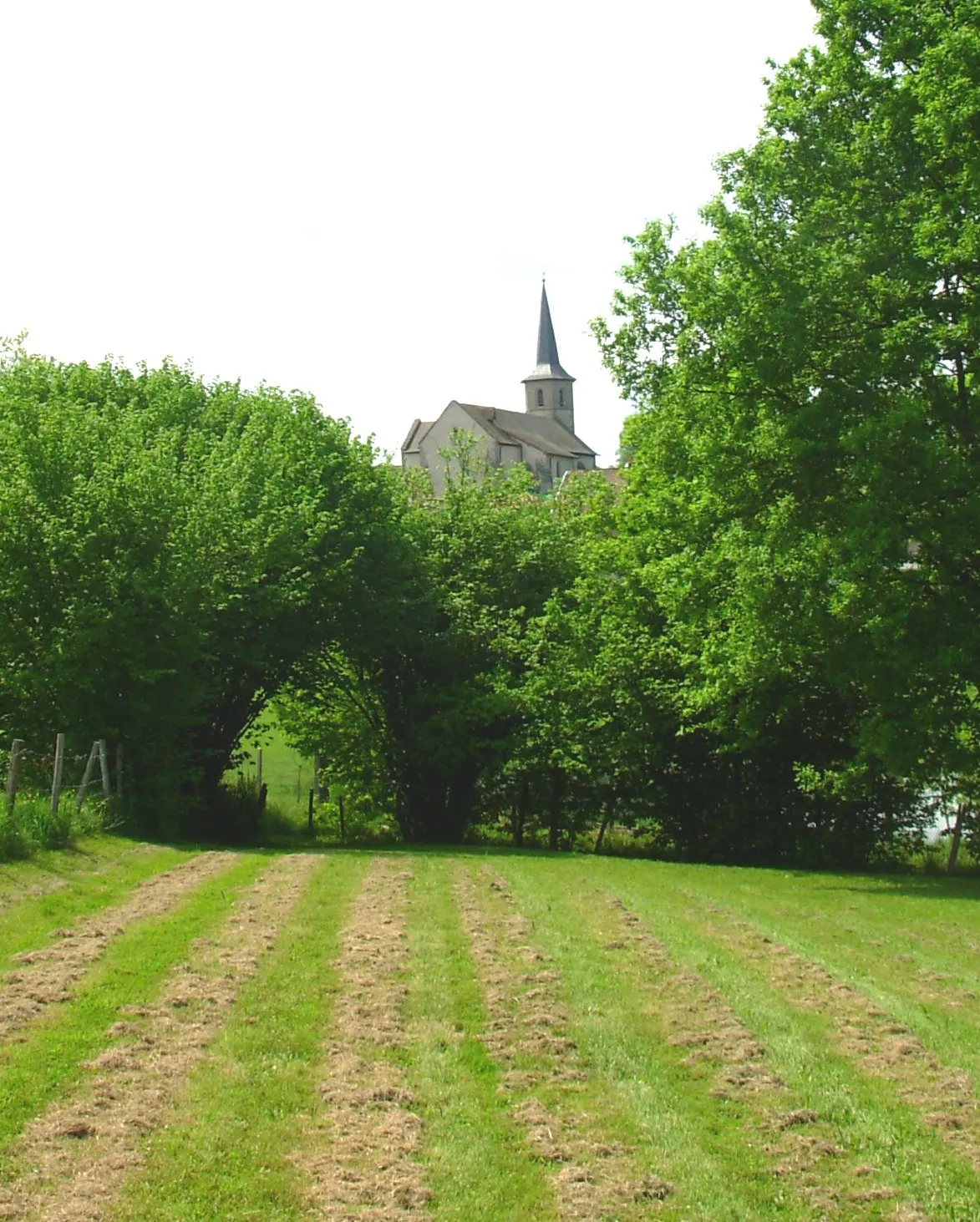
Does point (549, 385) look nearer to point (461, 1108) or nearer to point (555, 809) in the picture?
point (555, 809)

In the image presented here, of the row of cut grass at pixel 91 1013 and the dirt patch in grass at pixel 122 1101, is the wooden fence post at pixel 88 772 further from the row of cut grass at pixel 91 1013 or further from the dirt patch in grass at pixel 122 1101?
the dirt patch in grass at pixel 122 1101

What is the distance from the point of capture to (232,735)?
31.3 m

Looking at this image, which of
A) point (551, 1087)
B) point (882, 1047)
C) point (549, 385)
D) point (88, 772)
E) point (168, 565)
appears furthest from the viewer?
point (549, 385)

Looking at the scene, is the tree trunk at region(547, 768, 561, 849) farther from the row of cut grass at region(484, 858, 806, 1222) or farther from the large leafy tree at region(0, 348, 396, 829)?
the row of cut grass at region(484, 858, 806, 1222)

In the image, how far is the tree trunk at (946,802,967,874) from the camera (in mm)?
26703

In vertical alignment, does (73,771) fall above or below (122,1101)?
above

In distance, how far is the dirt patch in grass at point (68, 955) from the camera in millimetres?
8844

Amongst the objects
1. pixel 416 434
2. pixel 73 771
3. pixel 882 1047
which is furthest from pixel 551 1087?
pixel 416 434

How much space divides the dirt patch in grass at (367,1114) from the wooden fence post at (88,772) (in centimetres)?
1063

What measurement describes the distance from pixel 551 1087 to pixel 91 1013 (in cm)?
318

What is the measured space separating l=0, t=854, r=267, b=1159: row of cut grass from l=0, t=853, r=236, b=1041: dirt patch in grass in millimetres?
115

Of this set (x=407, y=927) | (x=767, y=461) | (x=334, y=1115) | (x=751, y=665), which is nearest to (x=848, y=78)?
(x=767, y=461)

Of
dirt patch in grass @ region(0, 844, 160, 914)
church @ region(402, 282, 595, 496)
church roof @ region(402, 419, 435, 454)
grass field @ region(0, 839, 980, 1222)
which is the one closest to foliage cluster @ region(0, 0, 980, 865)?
grass field @ region(0, 839, 980, 1222)

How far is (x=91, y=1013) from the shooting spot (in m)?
8.73
